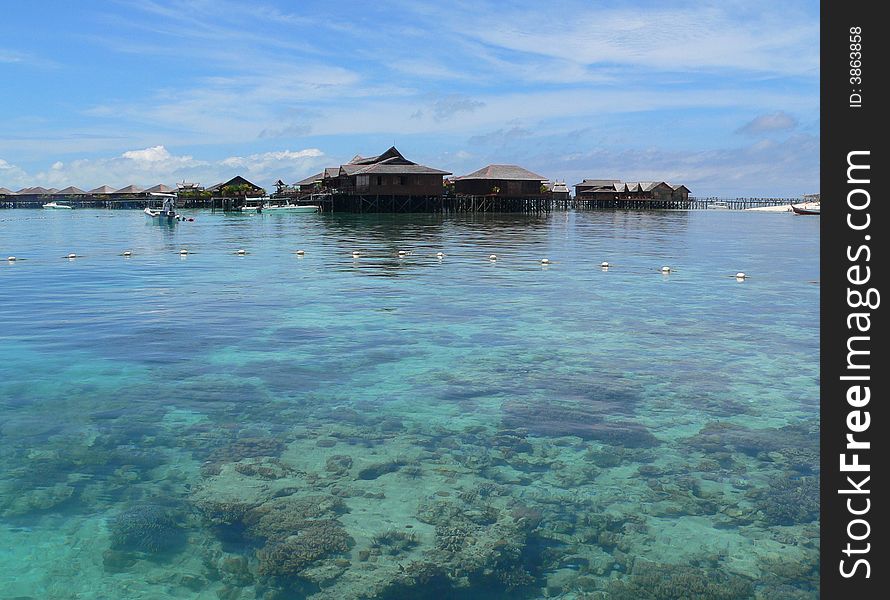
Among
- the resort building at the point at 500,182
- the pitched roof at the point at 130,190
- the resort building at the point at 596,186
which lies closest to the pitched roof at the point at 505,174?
the resort building at the point at 500,182

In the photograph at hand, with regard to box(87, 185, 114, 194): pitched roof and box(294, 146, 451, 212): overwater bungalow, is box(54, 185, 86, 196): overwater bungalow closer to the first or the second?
box(87, 185, 114, 194): pitched roof

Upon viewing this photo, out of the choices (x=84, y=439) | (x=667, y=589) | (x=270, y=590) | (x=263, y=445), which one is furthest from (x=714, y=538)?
(x=84, y=439)

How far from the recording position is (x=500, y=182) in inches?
3425

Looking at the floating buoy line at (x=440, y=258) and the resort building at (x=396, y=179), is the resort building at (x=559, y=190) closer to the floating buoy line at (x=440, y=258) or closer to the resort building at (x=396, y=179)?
the resort building at (x=396, y=179)

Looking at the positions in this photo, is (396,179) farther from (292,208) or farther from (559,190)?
(559,190)

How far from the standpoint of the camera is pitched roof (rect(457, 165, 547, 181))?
8544 cm

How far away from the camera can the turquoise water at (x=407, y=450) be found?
591 centimetres

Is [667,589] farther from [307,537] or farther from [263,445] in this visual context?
[263,445]

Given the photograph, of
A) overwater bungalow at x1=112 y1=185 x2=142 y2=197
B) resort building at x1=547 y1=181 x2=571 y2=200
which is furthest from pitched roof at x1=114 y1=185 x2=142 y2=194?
resort building at x1=547 y1=181 x2=571 y2=200

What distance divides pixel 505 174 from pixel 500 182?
1.22 meters

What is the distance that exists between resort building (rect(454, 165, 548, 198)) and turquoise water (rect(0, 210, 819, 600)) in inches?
2707

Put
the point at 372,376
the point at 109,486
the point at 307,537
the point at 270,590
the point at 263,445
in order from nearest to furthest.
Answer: the point at 270,590 → the point at 307,537 → the point at 109,486 → the point at 263,445 → the point at 372,376
